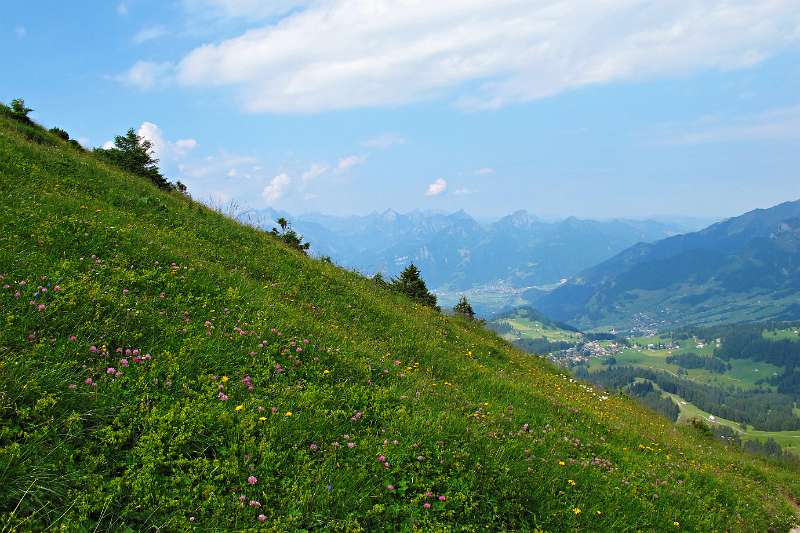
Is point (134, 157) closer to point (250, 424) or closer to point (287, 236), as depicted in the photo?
point (287, 236)

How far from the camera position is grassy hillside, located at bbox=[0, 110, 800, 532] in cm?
503

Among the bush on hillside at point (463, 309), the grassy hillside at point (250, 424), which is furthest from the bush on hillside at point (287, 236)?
the grassy hillside at point (250, 424)

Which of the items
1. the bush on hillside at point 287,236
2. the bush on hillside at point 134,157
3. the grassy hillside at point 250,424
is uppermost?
the bush on hillside at point 134,157

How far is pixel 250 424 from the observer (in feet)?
19.9

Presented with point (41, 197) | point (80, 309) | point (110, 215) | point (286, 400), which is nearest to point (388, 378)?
point (286, 400)

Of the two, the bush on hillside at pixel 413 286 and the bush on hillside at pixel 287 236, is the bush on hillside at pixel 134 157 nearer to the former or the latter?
the bush on hillside at pixel 287 236

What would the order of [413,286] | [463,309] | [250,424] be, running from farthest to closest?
[463,309] → [413,286] → [250,424]

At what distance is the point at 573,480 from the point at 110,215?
12893mm

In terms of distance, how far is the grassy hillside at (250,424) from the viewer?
503 cm

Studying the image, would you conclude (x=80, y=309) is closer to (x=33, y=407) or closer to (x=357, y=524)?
(x=33, y=407)

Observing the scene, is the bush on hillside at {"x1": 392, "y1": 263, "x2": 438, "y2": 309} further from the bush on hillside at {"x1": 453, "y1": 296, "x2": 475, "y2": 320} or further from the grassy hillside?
the grassy hillside

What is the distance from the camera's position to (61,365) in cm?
586

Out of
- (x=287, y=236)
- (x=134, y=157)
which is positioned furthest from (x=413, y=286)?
(x=134, y=157)

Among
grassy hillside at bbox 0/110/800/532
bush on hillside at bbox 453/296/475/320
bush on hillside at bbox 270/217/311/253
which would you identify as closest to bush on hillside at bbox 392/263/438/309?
bush on hillside at bbox 453/296/475/320
